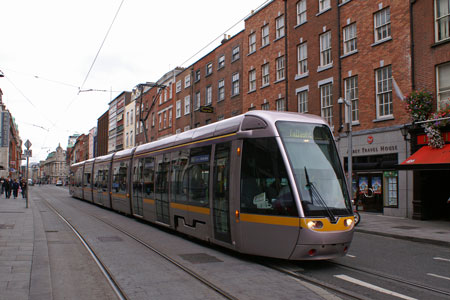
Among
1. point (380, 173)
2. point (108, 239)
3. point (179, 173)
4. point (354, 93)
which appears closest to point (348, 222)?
point (179, 173)

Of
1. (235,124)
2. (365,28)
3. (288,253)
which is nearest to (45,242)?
(235,124)

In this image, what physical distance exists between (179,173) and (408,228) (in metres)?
8.28

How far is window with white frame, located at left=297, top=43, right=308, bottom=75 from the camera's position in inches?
936

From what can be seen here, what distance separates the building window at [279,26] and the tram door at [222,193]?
18591mm

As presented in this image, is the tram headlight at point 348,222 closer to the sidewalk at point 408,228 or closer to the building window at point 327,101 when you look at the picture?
the sidewalk at point 408,228

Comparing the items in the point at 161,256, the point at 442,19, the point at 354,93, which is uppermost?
the point at 442,19

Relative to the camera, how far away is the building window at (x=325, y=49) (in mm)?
22031

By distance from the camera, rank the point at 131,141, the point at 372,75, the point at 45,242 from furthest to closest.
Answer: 1. the point at 131,141
2. the point at 372,75
3. the point at 45,242

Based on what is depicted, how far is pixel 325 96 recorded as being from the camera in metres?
22.1

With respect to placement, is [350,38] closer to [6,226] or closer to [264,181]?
[264,181]

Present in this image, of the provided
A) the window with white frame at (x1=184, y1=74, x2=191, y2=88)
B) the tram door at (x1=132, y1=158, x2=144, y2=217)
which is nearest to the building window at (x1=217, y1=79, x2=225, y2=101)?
the window with white frame at (x1=184, y1=74, x2=191, y2=88)

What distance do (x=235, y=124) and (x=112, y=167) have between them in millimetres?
13004

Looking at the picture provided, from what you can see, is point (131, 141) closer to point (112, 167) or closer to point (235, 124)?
point (112, 167)

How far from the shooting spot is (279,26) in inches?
1037
